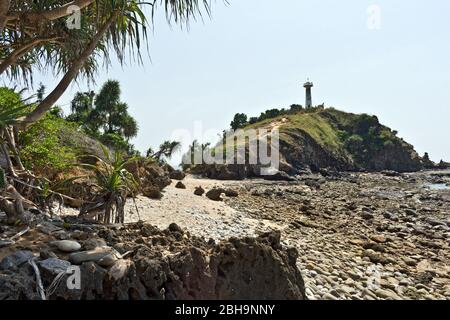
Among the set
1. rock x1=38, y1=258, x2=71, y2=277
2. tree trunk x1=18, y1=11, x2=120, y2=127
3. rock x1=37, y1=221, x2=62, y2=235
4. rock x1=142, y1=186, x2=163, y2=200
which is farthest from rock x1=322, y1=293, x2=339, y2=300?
rock x1=142, y1=186, x2=163, y2=200

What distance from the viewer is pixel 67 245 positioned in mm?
3451

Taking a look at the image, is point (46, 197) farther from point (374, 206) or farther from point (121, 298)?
point (374, 206)

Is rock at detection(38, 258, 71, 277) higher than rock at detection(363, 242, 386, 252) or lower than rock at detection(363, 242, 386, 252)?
higher

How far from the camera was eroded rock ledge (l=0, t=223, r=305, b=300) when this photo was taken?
293cm

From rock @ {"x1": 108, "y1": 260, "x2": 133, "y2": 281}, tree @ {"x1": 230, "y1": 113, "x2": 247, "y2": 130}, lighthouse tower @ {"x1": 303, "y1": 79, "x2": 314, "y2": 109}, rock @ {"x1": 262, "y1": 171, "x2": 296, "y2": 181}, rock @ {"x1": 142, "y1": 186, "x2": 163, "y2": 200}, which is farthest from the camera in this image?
lighthouse tower @ {"x1": 303, "y1": 79, "x2": 314, "y2": 109}

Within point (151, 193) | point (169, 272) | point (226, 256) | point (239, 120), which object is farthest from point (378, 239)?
point (239, 120)

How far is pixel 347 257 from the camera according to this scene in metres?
7.64

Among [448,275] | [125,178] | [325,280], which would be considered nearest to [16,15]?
[125,178]

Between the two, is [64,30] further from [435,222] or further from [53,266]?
[435,222]

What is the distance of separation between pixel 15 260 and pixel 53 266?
0.34 meters

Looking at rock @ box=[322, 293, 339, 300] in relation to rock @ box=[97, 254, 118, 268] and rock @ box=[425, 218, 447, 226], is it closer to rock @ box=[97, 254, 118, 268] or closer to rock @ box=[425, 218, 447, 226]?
rock @ box=[97, 254, 118, 268]

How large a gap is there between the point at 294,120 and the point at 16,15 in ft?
167

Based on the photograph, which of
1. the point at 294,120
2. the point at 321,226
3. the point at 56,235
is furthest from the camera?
the point at 294,120
